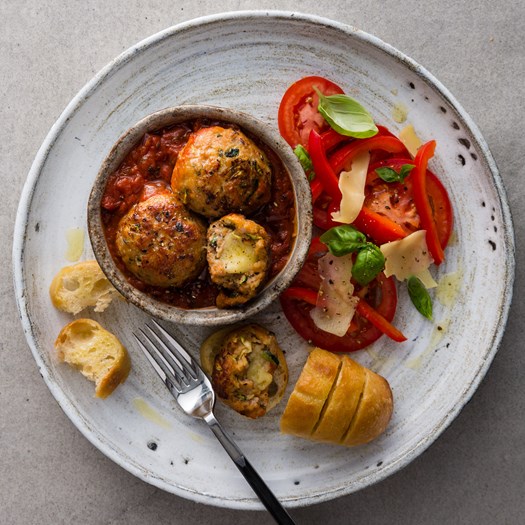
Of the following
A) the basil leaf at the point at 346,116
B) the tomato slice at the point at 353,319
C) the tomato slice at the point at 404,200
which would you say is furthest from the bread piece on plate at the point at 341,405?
the basil leaf at the point at 346,116

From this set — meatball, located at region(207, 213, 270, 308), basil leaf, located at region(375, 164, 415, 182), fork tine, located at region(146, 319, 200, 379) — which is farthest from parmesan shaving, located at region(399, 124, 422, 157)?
fork tine, located at region(146, 319, 200, 379)

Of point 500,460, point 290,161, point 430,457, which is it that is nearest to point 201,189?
point 290,161

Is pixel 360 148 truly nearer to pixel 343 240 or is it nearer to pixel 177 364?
pixel 343 240

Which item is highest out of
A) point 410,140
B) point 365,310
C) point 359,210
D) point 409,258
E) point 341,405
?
point 410,140

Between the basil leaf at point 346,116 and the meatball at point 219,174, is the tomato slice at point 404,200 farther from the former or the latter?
the meatball at point 219,174

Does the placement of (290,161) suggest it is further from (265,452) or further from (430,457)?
(430,457)

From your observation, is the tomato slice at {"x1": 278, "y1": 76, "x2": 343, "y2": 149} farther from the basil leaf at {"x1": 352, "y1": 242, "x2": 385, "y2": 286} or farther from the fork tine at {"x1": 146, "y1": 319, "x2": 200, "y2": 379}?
the fork tine at {"x1": 146, "y1": 319, "x2": 200, "y2": 379}

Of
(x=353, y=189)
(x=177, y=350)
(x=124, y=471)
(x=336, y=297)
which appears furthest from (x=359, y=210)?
(x=124, y=471)
